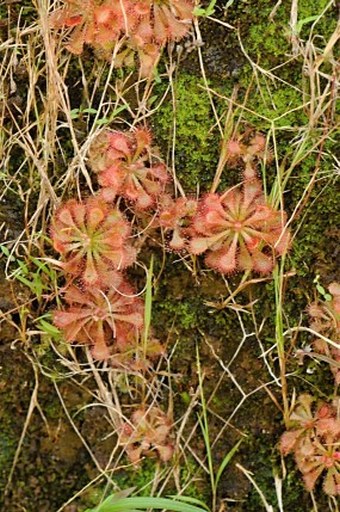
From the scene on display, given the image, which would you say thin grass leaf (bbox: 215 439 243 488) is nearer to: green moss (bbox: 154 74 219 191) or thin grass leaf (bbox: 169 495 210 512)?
thin grass leaf (bbox: 169 495 210 512)

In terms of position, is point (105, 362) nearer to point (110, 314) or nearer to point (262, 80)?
point (110, 314)

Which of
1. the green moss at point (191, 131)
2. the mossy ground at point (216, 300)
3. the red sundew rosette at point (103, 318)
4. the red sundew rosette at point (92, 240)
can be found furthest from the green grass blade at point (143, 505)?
the green moss at point (191, 131)

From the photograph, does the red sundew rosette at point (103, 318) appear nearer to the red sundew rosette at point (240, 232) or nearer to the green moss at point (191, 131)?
the red sundew rosette at point (240, 232)

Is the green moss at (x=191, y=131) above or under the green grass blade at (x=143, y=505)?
above

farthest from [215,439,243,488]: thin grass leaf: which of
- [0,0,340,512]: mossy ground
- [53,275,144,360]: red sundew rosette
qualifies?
[53,275,144,360]: red sundew rosette

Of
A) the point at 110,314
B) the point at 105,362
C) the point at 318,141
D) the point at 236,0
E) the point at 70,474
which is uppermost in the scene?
the point at 236,0

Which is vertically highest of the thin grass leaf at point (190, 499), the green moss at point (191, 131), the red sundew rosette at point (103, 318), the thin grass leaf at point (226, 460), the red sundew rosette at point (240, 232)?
the green moss at point (191, 131)

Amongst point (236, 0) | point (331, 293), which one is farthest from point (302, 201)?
point (236, 0)

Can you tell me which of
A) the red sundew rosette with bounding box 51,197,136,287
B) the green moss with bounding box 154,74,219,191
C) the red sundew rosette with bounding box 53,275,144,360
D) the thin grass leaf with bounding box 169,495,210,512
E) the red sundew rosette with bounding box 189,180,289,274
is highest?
the green moss with bounding box 154,74,219,191
